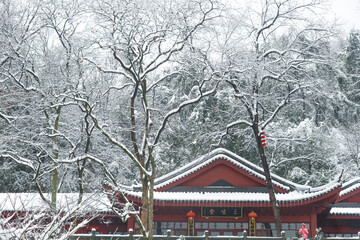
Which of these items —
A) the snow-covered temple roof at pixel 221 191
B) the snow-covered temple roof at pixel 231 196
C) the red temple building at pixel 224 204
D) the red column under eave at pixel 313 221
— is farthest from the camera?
the red column under eave at pixel 313 221

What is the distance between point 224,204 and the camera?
61.7ft

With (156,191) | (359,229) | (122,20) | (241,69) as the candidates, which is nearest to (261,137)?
(241,69)

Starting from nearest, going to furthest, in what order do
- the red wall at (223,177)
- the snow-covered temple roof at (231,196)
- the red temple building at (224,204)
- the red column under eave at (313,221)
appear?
the snow-covered temple roof at (231,196)
the red temple building at (224,204)
the red column under eave at (313,221)
the red wall at (223,177)

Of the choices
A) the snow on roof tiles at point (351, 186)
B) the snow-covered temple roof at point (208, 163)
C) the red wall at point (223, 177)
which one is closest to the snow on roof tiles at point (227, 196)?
the snow-covered temple roof at point (208, 163)

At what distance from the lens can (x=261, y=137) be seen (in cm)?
1650

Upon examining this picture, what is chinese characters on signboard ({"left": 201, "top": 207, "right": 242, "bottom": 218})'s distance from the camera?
19.8 m

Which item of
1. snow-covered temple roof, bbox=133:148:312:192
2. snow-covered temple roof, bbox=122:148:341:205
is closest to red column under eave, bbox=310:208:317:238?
snow-covered temple roof, bbox=122:148:341:205

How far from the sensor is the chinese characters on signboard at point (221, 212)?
1981 centimetres

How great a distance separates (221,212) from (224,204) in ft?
3.95

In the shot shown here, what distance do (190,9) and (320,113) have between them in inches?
779

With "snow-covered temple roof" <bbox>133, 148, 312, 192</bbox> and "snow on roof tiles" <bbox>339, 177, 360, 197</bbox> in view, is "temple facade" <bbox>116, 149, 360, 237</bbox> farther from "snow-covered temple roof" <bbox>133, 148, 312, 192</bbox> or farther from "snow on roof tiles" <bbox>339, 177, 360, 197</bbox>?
"snow on roof tiles" <bbox>339, 177, 360, 197</bbox>

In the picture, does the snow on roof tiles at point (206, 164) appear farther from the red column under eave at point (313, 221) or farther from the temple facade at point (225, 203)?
the red column under eave at point (313, 221)

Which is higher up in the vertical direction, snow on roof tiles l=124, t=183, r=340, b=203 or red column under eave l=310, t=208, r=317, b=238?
snow on roof tiles l=124, t=183, r=340, b=203

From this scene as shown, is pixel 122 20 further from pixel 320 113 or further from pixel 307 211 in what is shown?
pixel 320 113
